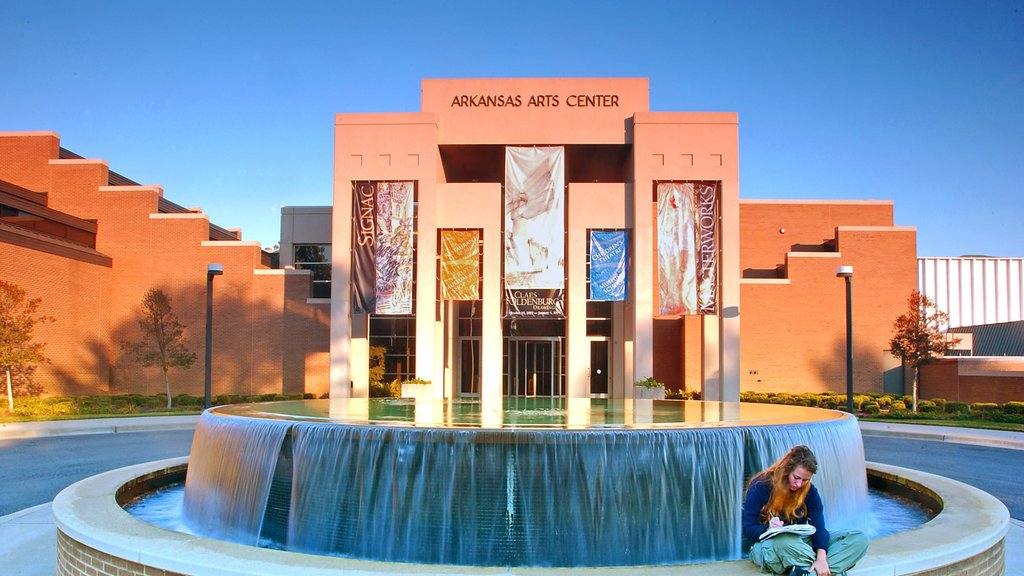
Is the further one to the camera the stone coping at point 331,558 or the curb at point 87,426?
the curb at point 87,426

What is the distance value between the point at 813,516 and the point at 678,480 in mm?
2237

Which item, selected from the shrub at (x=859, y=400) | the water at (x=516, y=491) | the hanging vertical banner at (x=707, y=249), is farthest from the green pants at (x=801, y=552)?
the shrub at (x=859, y=400)

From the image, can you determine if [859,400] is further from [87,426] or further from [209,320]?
[87,426]

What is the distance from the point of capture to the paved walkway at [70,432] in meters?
8.68

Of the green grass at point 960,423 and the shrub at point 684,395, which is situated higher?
the shrub at point 684,395

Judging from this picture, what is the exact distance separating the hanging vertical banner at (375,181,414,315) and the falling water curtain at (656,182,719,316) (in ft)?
33.2

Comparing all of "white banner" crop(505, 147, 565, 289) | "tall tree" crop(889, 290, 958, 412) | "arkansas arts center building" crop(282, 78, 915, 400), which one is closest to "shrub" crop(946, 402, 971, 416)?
"tall tree" crop(889, 290, 958, 412)

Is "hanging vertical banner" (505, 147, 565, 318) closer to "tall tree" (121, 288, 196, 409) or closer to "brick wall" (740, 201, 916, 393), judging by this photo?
"brick wall" (740, 201, 916, 393)

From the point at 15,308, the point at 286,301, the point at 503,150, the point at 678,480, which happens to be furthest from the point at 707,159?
the point at 15,308

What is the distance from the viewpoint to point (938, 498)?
9.74 m

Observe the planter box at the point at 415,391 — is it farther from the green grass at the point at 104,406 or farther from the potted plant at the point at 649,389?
the green grass at the point at 104,406

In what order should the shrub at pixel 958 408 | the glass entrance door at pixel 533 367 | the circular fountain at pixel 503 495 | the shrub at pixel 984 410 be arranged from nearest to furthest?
the circular fountain at pixel 503 495 < the shrub at pixel 984 410 < the shrub at pixel 958 408 < the glass entrance door at pixel 533 367

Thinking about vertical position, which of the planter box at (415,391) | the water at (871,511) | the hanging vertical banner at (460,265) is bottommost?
the planter box at (415,391)

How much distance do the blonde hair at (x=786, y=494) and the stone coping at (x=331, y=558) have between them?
50 centimetres
